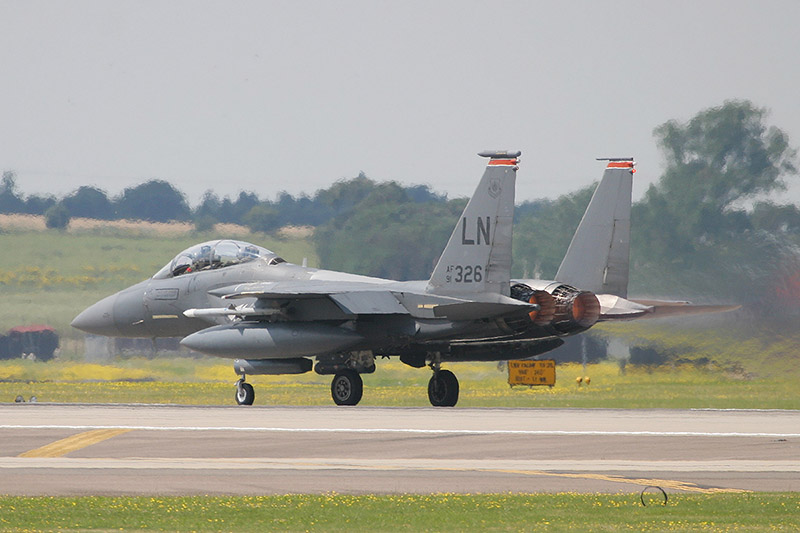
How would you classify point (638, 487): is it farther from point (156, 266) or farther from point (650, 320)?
point (156, 266)

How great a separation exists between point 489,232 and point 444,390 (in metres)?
4.69

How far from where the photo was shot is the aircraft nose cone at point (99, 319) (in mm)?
34125

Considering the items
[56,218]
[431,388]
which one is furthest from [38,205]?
[431,388]

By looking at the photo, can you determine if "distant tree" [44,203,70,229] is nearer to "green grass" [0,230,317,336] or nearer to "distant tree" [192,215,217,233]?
"green grass" [0,230,317,336]

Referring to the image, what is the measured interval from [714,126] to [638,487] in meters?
30.9

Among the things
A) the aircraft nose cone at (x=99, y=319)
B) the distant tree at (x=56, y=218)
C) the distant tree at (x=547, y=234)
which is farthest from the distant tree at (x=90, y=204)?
the distant tree at (x=547, y=234)

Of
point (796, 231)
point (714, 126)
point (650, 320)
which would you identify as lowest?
point (650, 320)

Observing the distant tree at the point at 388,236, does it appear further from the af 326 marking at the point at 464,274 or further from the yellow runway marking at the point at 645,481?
the yellow runway marking at the point at 645,481

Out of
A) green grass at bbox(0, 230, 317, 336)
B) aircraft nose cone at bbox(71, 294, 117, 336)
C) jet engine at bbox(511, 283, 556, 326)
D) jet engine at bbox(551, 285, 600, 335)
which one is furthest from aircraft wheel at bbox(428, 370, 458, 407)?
green grass at bbox(0, 230, 317, 336)

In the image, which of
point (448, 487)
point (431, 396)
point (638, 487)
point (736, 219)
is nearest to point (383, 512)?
point (448, 487)

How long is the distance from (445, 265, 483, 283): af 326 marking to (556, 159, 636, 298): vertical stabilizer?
357 centimetres

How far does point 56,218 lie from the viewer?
41.0 metres

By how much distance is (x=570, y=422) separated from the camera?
24.3 m

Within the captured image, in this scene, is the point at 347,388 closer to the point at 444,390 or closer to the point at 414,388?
the point at 444,390
